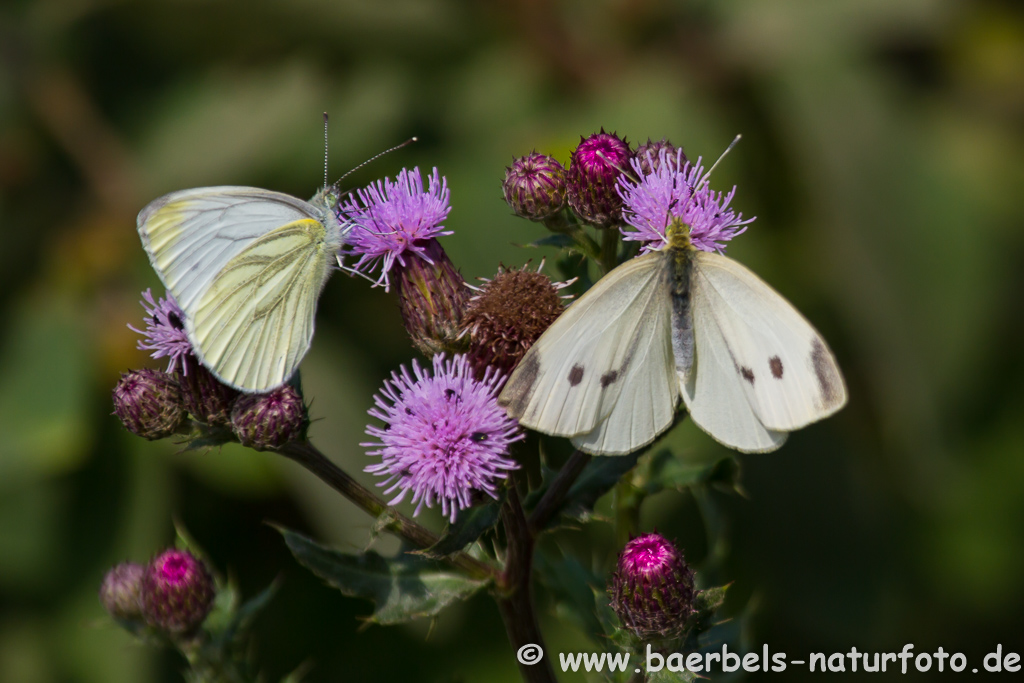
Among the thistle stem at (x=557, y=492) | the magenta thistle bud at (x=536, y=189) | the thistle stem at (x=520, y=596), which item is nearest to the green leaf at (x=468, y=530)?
the thistle stem at (x=520, y=596)

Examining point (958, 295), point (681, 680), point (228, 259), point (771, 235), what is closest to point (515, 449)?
point (681, 680)

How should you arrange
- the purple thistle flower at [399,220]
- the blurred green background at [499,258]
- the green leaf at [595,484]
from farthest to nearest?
the blurred green background at [499,258]
the purple thistle flower at [399,220]
the green leaf at [595,484]

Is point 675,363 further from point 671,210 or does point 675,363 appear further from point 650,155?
point 650,155

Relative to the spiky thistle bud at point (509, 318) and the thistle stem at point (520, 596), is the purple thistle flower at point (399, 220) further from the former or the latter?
the thistle stem at point (520, 596)

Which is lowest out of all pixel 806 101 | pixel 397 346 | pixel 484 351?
pixel 397 346

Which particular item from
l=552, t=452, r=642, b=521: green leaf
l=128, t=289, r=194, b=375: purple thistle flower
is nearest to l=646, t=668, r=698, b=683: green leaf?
l=552, t=452, r=642, b=521: green leaf

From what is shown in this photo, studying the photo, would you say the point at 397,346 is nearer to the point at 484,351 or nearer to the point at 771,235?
the point at 771,235
